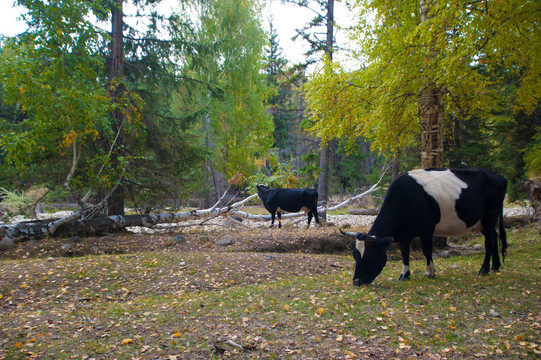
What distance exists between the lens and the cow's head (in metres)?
6.18

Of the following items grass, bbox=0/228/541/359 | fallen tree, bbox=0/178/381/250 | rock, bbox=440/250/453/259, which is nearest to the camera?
grass, bbox=0/228/541/359

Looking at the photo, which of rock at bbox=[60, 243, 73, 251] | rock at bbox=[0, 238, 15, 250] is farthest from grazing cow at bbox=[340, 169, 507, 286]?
rock at bbox=[0, 238, 15, 250]

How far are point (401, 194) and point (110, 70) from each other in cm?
1181

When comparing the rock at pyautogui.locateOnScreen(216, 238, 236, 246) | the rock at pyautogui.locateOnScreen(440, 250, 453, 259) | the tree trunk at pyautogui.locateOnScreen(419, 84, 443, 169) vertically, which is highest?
the tree trunk at pyautogui.locateOnScreen(419, 84, 443, 169)

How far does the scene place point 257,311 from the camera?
518 centimetres

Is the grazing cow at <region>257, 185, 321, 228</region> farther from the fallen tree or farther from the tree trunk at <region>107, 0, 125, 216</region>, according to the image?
the tree trunk at <region>107, 0, 125, 216</region>

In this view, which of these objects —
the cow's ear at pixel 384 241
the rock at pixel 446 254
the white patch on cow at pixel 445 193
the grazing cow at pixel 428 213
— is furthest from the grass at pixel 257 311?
the rock at pixel 446 254

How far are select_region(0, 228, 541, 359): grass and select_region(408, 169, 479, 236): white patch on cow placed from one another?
92 centimetres

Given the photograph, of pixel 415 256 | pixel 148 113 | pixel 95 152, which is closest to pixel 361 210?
pixel 415 256

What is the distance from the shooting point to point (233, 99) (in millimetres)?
23906

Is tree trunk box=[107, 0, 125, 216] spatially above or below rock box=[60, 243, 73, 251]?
above

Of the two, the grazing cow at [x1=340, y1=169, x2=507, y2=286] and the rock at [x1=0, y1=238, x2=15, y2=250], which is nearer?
the grazing cow at [x1=340, y1=169, x2=507, y2=286]

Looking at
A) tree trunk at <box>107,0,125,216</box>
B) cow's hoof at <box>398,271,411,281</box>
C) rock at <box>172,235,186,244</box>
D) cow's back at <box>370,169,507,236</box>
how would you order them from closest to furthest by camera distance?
cow's back at <box>370,169,507,236</box>, cow's hoof at <box>398,271,411,281</box>, rock at <box>172,235,186,244</box>, tree trunk at <box>107,0,125,216</box>

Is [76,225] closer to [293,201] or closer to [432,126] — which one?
[293,201]
